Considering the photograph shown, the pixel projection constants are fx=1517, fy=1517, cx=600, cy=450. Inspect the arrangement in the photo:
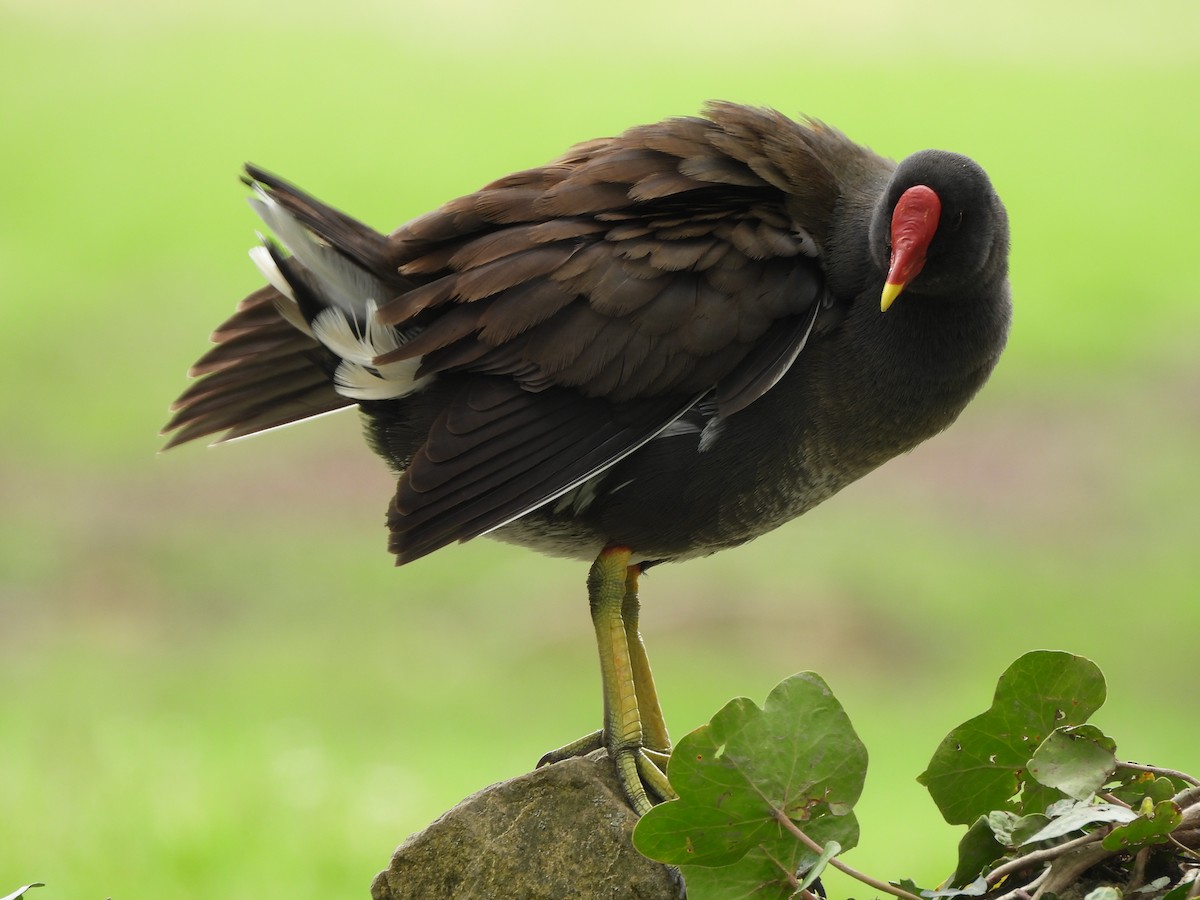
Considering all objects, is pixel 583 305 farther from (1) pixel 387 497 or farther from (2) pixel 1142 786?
(1) pixel 387 497

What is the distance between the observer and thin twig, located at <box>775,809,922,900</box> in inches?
82.1

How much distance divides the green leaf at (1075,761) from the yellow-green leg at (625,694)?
3.26 feet

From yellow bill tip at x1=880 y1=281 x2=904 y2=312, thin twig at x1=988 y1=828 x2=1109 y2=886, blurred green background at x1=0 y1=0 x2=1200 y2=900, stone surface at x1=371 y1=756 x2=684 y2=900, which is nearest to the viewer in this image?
thin twig at x1=988 y1=828 x2=1109 y2=886

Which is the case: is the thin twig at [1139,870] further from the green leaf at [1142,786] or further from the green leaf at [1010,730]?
the green leaf at [1010,730]

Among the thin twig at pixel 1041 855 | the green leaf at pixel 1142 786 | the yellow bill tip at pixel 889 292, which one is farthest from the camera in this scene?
the yellow bill tip at pixel 889 292

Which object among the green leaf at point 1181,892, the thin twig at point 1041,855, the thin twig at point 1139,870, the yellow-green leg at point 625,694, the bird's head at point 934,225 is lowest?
the green leaf at point 1181,892

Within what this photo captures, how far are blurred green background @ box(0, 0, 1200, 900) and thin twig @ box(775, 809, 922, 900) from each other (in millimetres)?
4033

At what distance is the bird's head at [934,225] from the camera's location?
303cm

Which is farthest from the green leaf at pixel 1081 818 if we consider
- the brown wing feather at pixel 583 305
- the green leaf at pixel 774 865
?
the brown wing feather at pixel 583 305

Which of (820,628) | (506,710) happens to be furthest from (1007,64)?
(506,710)

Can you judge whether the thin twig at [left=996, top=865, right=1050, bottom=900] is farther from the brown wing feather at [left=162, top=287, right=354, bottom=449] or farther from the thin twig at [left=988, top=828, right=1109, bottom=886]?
the brown wing feather at [left=162, top=287, right=354, bottom=449]

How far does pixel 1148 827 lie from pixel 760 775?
551 millimetres

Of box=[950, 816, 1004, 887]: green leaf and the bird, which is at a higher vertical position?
the bird

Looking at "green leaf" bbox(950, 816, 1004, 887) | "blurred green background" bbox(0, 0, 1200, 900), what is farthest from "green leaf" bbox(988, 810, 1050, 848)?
"blurred green background" bbox(0, 0, 1200, 900)
